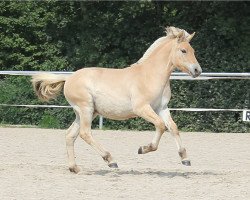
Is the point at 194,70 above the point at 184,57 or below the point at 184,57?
below

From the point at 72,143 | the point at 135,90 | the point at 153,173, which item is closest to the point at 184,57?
the point at 135,90

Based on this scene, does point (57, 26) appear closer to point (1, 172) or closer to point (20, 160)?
point (20, 160)

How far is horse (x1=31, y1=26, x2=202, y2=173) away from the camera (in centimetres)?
880

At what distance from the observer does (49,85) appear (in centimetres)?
973

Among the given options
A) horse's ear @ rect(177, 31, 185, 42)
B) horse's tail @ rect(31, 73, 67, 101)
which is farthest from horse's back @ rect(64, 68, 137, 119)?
horse's ear @ rect(177, 31, 185, 42)

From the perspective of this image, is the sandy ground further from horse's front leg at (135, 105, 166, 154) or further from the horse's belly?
the horse's belly

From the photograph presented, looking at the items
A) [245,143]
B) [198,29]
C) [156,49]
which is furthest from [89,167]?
[198,29]

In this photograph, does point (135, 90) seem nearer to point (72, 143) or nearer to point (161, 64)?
point (161, 64)

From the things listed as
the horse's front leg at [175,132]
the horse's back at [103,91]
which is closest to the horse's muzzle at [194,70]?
the horse's front leg at [175,132]

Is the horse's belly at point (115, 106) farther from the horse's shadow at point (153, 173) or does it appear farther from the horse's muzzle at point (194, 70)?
the horse's muzzle at point (194, 70)

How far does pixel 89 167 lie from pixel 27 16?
11669mm

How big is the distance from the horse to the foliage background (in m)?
7.76

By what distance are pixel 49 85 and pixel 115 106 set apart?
3.99 feet

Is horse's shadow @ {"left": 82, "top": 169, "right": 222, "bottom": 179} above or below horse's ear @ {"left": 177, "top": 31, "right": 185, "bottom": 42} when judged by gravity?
below
